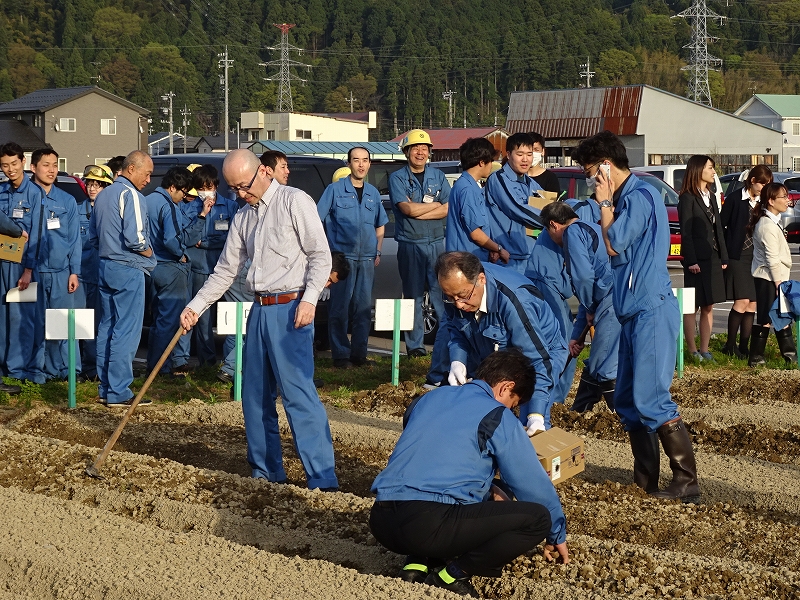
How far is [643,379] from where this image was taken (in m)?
5.78

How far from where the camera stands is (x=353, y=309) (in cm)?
1008

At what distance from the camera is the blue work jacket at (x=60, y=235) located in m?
9.10

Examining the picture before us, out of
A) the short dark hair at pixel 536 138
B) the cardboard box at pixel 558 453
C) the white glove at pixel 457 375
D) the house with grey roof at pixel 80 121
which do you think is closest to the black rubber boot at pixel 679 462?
the cardboard box at pixel 558 453

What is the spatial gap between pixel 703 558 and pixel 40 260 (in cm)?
633

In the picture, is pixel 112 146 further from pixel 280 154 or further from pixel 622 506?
pixel 622 506

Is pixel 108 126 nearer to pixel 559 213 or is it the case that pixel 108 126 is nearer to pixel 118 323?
pixel 118 323

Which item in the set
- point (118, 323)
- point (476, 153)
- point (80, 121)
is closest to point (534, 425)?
point (476, 153)

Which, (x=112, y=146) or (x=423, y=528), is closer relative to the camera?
(x=423, y=528)

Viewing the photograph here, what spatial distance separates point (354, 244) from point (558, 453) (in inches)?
212

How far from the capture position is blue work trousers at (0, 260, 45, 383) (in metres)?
9.08

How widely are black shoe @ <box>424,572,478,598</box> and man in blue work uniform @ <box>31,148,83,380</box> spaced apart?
5.56m

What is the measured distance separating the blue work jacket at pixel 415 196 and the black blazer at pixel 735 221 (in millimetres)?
2695

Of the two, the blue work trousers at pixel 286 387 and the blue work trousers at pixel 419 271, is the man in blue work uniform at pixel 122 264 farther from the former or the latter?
the blue work trousers at pixel 286 387

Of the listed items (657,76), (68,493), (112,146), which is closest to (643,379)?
(68,493)
